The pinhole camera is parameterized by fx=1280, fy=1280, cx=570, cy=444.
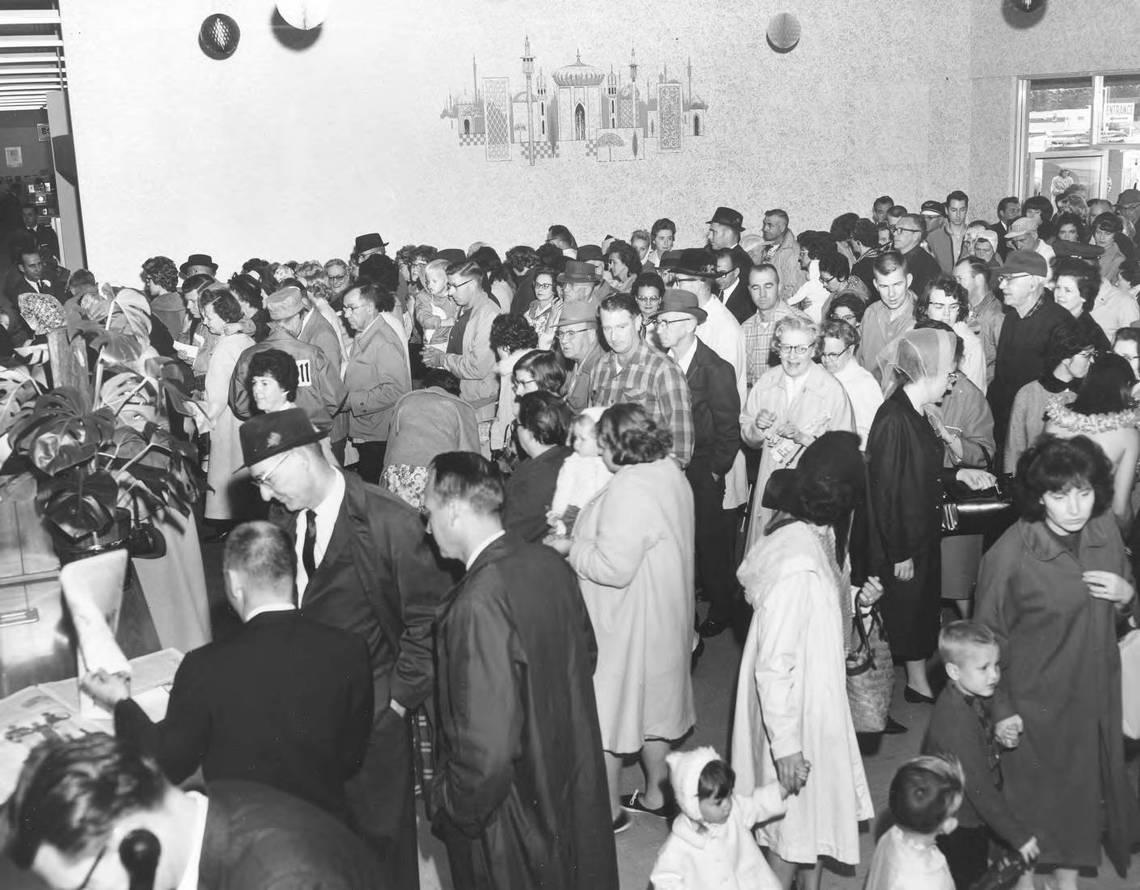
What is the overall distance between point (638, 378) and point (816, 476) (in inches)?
86.5

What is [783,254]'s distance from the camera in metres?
11.9

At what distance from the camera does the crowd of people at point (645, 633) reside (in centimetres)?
321

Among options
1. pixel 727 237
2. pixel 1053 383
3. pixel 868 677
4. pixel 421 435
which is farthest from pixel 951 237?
pixel 868 677

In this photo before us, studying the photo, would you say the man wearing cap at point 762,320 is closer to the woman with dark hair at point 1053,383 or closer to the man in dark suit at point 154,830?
the woman with dark hair at point 1053,383

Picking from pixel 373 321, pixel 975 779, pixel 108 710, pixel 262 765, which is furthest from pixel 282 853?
pixel 373 321

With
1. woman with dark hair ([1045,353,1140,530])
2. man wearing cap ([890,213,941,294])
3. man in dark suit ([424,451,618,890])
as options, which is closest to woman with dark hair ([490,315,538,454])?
woman with dark hair ([1045,353,1140,530])

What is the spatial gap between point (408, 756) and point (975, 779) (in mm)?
1837

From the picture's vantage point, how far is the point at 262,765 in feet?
→ 10.6

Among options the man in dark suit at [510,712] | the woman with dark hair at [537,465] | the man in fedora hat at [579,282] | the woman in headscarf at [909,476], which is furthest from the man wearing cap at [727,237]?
the man in dark suit at [510,712]

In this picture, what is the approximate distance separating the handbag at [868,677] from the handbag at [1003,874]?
100 cm

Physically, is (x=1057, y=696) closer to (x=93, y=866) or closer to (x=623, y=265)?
(x=93, y=866)

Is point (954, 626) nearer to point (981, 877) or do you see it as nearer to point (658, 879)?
point (981, 877)

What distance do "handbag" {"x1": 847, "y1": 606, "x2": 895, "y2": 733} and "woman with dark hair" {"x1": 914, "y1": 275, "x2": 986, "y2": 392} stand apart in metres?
2.18

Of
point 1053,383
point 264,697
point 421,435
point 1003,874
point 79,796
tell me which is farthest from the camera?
point 421,435
